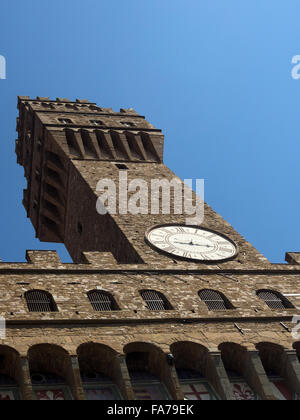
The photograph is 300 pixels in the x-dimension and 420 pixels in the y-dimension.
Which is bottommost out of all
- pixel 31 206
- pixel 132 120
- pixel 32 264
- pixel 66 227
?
pixel 32 264

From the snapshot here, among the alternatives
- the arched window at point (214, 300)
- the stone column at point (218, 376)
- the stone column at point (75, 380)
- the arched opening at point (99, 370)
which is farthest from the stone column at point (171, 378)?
the arched window at point (214, 300)

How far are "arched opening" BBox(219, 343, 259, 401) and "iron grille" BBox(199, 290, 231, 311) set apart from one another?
93.4 inches

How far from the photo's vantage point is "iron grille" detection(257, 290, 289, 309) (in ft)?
86.8

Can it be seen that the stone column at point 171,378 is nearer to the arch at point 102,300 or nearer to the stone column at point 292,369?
the arch at point 102,300

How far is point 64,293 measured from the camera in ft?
79.6

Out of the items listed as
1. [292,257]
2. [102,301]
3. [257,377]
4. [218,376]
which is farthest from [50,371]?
[292,257]

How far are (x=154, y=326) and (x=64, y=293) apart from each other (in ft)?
9.74

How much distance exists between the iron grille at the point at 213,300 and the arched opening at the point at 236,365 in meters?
2.37

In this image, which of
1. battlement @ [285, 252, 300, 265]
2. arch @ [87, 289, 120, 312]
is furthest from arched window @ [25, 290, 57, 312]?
battlement @ [285, 252, 300, 265]

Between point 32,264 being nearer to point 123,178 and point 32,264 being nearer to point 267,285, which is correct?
point 267,285

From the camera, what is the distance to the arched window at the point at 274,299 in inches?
1042

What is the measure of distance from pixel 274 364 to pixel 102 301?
5.43m

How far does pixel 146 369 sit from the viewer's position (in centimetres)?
2248
